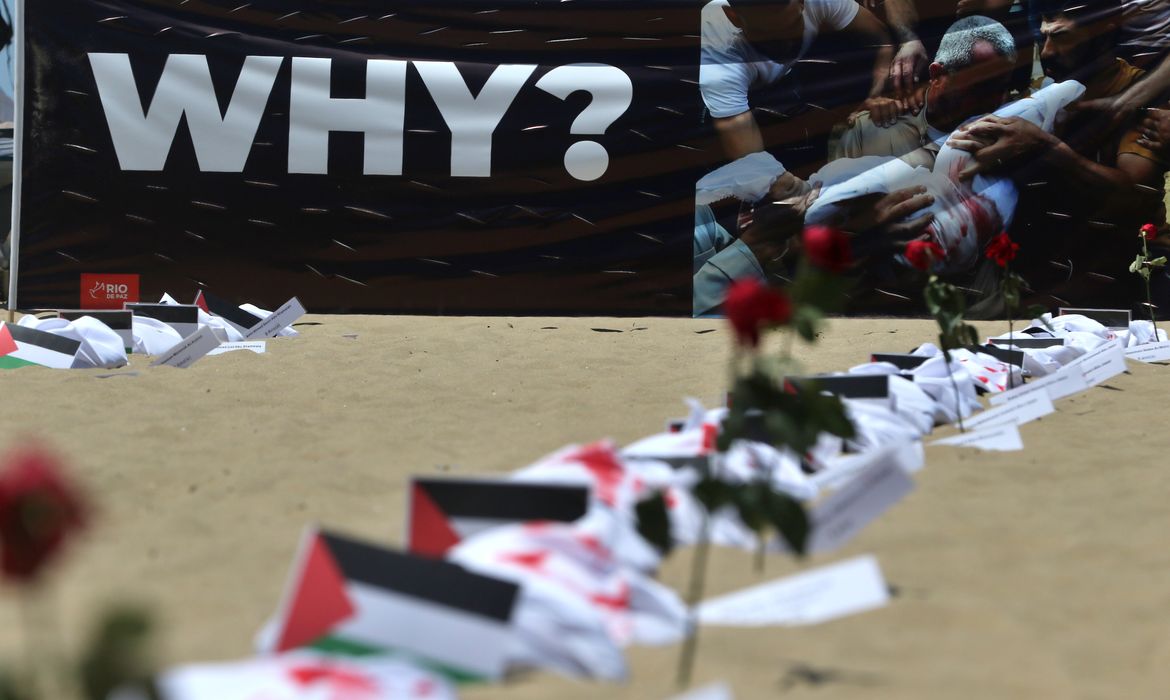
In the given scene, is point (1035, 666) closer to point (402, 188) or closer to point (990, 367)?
point (990, 367)

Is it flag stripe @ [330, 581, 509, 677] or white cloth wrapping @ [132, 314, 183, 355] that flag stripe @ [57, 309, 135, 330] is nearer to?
white cloth wrapping @ [132, 314, 183, 355]

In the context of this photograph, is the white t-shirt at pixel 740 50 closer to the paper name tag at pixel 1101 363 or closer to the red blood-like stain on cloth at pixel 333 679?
the paper name tag at pixel 1101 363

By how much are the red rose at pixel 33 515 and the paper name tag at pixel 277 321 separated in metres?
4.40

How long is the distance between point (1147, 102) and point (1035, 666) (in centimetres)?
573

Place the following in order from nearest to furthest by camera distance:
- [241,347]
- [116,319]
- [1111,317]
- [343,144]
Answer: [116,319]
[241,347]
[1111,317]
[343,144]

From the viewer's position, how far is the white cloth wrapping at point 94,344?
14.8ft

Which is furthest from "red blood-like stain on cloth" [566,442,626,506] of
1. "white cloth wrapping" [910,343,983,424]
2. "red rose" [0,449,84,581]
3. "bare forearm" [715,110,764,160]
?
"bare forearm" [715,110,764,160]

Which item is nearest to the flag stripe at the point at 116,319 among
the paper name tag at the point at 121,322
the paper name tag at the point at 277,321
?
the paper name tag at the point at 121,322

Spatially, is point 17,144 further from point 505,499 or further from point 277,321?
point 505,499

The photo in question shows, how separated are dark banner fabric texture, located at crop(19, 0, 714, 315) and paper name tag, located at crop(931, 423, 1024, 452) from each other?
3.74 meters

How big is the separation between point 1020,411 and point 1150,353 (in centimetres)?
225

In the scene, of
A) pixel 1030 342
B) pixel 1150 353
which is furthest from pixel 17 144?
pixel 1150 353

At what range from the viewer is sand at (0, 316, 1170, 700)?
1.61 metres

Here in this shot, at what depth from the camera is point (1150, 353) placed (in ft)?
16.2
